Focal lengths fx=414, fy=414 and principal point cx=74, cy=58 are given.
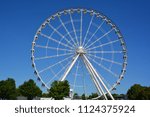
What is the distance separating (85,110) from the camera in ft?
44.7

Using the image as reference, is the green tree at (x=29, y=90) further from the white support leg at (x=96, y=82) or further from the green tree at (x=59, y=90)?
the white support leg at (x=96, y=82)

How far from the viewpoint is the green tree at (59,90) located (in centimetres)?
7089

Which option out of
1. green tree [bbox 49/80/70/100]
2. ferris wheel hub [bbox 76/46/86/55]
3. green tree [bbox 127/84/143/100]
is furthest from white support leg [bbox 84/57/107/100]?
green tree [bbox 127/84/143/100]

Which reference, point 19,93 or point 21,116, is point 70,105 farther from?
point 19,93

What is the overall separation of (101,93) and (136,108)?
49.2 metres

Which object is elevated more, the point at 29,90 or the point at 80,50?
the point at 80,50

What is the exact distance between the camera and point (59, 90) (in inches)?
2837

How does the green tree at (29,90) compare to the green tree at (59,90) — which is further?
the green tree at (29,90)

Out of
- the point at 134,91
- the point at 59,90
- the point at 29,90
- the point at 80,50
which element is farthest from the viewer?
the point at 29,90

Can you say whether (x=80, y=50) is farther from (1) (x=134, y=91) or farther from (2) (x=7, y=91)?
(1) (x=134, y=91)

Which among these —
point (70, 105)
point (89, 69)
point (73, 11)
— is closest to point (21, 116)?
point (70, 105)

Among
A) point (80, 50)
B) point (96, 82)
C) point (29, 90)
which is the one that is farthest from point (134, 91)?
point (80, 50)

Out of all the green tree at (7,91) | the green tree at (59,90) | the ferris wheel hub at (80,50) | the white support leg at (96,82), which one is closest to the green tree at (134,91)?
the green tree at (7,91)

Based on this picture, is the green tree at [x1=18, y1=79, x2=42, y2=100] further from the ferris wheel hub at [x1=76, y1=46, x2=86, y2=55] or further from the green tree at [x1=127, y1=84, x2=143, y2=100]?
the ferris wheel hub at [x1=76, y1=46, x2=86, y2=55]
